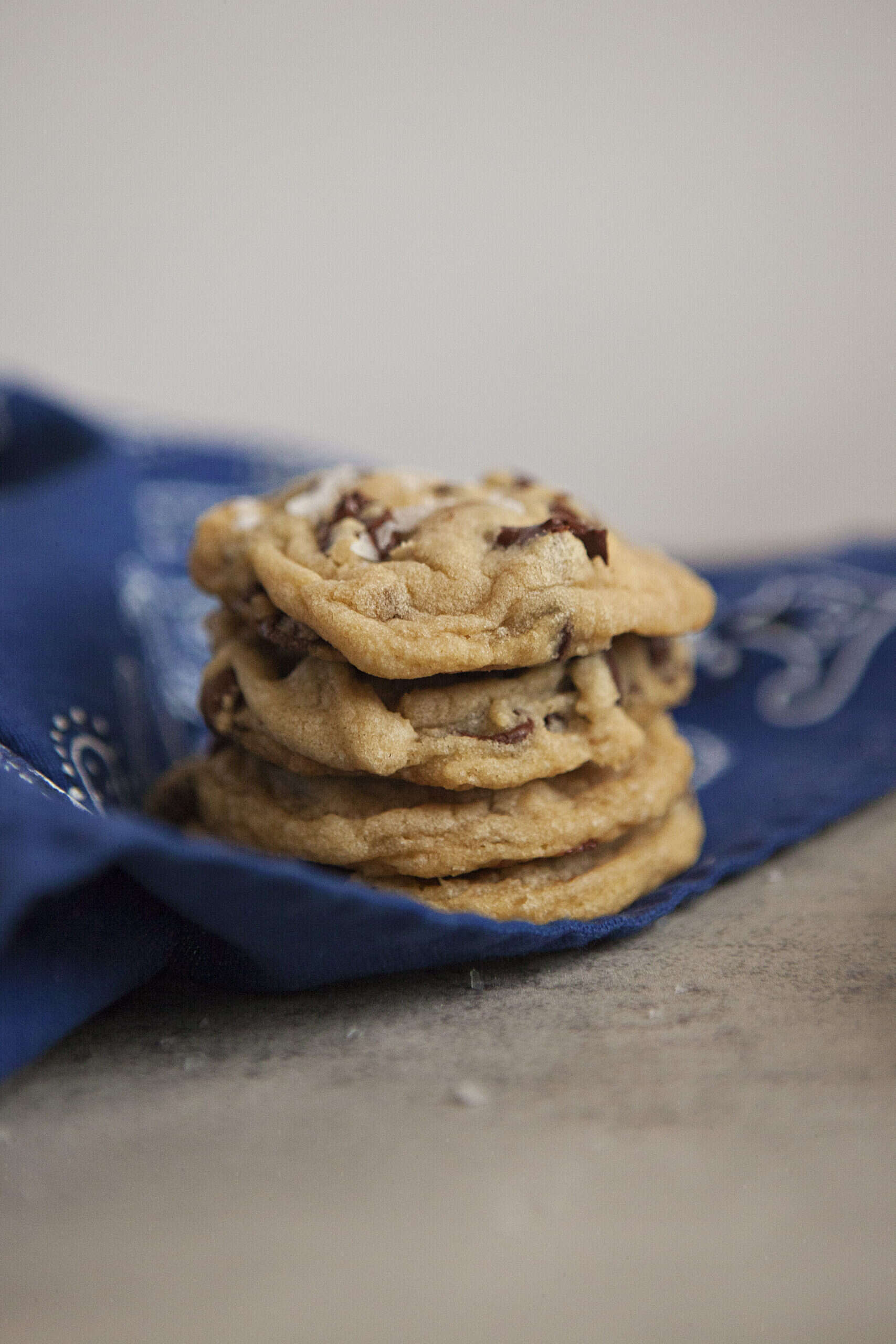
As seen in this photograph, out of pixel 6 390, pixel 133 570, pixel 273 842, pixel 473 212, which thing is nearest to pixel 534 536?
pixel 273 842

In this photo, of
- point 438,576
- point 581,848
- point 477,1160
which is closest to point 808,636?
point 581,848

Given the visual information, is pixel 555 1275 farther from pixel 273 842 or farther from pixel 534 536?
pixel 534 536

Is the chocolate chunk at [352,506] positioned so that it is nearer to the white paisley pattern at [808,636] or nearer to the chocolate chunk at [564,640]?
the chocolate chunk at [564,640]

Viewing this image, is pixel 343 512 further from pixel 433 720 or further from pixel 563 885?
pixel 563 885

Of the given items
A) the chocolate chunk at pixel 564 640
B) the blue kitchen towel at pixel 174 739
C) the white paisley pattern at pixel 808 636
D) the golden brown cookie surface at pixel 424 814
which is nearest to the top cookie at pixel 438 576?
the chocolate chunk at pixel 564 640

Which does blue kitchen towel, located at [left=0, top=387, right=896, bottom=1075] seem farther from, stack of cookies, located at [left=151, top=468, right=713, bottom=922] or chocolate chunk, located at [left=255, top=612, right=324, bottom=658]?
chocolate chunk, located at [left=255, top=612, right=324, bottom=658]

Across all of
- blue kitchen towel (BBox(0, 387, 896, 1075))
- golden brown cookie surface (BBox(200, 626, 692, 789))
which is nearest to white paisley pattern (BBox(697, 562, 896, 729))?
blue kitchen towel (BBox(0, 387, 896, 1075))
